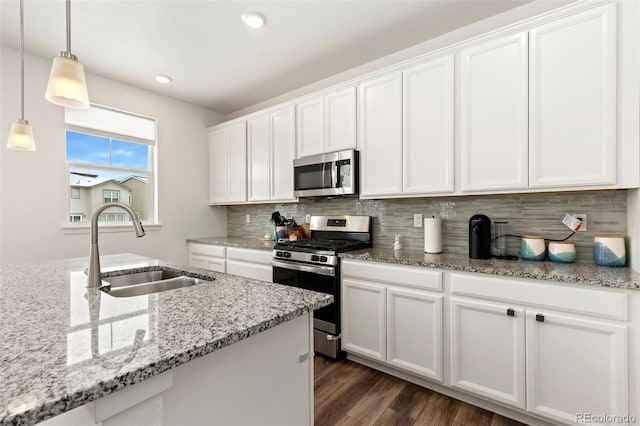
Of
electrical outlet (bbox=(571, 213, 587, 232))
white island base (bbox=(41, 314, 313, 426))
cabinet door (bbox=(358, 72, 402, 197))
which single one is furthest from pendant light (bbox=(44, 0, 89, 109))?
electrical outlet (bbox=(571, 213, 587, 232))

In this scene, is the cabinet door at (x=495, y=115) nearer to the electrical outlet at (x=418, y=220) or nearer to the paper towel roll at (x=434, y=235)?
the paper towel roll at (x=434, y=235)

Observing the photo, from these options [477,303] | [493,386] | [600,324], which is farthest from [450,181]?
[493,386]

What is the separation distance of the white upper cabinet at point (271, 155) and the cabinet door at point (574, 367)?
7.86ft

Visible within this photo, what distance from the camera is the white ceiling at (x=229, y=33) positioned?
2174 mm

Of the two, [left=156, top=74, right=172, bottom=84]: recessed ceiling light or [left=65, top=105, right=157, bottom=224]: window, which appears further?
[left=156, top=74, right=172, bottom=84]: recessed ceiling light

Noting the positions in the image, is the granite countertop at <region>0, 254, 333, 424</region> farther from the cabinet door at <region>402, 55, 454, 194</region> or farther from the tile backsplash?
the tile backsplash

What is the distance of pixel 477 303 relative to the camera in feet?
6.05

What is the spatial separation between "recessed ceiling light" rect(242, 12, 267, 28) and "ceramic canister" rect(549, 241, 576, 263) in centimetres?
261

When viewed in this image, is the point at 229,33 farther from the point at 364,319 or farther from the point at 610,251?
the point at 610,251

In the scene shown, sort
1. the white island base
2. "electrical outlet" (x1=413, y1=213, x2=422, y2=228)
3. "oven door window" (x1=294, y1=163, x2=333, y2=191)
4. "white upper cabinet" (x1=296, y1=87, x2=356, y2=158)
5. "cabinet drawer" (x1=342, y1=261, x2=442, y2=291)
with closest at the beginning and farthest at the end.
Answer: the white island base → "cabinet drawer" (x1=342, y1=261, x2=442, y2=291) → "electrical outlet" (x1=413, y1=213, x2=422, y2=228) → "white upper cabinet" (x1=296, y1=87, x2=356, y2=158) → "oven door window" (x1=294, y1=163, x2=333, y2=191)

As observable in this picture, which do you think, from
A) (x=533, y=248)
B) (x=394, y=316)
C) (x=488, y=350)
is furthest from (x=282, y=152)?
(x=488, y=350)

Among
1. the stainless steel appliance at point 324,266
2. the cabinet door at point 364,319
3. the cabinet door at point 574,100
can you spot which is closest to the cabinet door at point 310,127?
the stainless steel appliance at point 324,266

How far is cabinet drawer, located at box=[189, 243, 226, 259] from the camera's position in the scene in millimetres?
3641

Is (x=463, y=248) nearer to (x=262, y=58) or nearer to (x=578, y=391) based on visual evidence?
(x=578, y=391)
